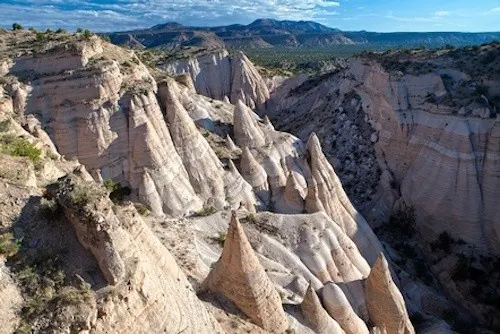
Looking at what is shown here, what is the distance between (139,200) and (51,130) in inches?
226

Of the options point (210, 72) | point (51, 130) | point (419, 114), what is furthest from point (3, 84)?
point (210, 72)

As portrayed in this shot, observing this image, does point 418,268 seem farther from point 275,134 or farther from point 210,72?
point 210,72

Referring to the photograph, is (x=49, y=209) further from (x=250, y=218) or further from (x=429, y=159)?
(x=429, y=159)

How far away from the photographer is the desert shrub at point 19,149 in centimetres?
1383

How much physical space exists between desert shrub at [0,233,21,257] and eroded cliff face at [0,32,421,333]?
11.7 inches

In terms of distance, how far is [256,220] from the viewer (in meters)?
21.1

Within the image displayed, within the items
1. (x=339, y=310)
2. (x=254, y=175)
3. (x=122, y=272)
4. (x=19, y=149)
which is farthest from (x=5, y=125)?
(x=254, y=175)

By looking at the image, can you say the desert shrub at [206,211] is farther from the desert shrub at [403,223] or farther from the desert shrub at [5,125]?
the desert shrub at [403,223]

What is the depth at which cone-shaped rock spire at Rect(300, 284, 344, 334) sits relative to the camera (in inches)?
605

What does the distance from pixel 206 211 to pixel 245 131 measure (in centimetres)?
1100

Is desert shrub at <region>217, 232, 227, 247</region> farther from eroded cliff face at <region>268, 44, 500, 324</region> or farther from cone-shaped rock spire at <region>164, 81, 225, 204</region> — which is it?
eroded cliff face at <region>268, 44, 500, 324</region>

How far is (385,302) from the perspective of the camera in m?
19.8

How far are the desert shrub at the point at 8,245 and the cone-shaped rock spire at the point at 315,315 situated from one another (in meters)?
9.59

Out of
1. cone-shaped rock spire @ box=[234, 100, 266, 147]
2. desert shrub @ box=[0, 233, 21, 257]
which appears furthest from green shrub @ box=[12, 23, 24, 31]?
desert shrub @ box=[0, 233, 21, 257]
